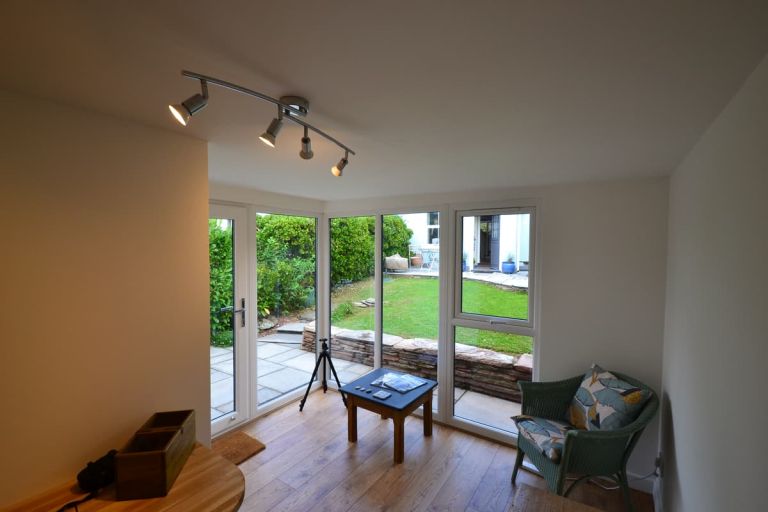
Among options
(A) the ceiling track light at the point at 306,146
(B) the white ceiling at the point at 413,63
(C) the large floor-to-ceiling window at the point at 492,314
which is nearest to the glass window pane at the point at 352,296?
(C) the large floor-to-ceiling window at the point at 492,314

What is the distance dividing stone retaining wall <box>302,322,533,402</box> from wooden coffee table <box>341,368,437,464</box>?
34 cm

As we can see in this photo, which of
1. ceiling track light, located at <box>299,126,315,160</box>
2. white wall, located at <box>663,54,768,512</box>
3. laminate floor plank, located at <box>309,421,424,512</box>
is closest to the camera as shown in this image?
white wall, located at <box>663,54,768,512</box>

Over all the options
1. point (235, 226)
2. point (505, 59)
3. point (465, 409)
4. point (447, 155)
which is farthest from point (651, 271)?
point (235, 226)

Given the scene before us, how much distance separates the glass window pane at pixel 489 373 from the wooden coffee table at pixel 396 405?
0.38 meters

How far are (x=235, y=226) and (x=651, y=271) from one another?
3.55m

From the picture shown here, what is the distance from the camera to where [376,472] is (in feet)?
9.17

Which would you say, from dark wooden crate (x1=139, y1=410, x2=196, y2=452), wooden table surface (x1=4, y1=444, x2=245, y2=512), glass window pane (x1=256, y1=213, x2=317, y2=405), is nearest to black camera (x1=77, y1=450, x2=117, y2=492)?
wooden table surface (x1=4, y1=444, x2=245, y2=512)

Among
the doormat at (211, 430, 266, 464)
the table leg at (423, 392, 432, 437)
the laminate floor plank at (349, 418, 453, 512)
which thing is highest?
the table leg at (423, 392, 432, 437)

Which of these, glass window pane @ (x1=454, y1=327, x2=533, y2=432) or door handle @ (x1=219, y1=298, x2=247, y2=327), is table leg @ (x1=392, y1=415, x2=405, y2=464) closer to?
glass window pane @ (x1=454, y1=327, x2=533, y2=432)

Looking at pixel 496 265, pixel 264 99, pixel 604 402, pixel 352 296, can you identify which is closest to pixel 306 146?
pixel 264 99

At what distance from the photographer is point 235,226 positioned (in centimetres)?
339

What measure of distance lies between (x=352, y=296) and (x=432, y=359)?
4.16 ft

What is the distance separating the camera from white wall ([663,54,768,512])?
0.91 meters

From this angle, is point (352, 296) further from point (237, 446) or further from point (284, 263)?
point (237, 446)
